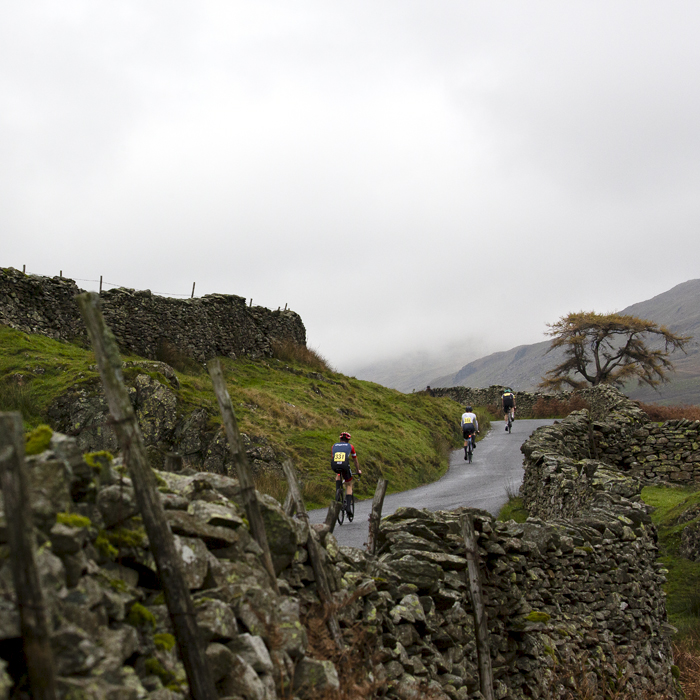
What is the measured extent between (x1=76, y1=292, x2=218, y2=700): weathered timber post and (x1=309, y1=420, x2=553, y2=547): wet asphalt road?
7.95 m

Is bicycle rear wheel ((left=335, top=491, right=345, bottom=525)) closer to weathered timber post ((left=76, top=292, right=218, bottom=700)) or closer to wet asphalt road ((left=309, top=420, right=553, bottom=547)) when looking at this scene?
wet asphalt road ((left=309, top=420, right=553, bottom=547))

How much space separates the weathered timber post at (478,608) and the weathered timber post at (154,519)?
541 centimetres

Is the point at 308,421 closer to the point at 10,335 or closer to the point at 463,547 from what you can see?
the point at 10,335

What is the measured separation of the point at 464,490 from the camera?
60.4 feet

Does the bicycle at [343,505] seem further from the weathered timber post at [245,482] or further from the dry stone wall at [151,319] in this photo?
the dry stone wall at [151,319]

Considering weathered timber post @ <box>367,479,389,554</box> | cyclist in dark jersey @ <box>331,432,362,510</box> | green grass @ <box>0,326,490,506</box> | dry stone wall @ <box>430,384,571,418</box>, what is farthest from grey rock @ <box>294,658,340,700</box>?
dry stone wall @ <box>430,384,571,418</box>

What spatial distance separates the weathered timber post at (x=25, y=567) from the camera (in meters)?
2.63

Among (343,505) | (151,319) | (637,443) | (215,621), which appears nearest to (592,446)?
(637,443)

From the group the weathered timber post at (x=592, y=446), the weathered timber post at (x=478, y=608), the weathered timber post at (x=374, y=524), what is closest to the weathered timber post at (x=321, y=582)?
the weathered timber post at (x=374, y=524)

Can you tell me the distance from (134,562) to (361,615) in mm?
2927

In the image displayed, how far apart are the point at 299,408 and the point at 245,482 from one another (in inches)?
771

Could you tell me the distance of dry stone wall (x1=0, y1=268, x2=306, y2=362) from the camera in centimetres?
2527

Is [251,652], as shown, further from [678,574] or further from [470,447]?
[470,447]

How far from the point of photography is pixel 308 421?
23094mm
